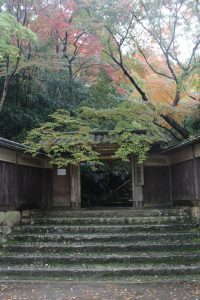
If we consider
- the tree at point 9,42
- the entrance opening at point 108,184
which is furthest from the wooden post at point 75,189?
the tree at point 9,42

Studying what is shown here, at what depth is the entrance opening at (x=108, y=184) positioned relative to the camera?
18688 millimetres

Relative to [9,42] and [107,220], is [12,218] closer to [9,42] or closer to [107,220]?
[107,220]

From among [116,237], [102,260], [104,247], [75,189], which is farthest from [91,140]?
Answer: [102,260]

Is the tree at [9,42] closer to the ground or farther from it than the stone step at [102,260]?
farther from it

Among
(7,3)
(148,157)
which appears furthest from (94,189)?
(7,3)

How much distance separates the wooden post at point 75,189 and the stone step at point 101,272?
5.08 metres

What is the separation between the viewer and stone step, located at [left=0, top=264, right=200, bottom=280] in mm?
8109

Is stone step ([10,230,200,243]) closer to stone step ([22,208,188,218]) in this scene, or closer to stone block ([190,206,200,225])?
stone block ([190,206,200,225])

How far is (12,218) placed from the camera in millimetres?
11180

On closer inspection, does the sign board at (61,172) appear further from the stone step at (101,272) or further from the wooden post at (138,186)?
the stone step at (101,272)

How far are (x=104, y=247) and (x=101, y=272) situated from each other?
1.26 meters

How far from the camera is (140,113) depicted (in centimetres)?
1235

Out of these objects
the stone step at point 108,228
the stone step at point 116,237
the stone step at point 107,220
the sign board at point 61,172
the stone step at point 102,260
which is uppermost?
the sign board at point 61,172

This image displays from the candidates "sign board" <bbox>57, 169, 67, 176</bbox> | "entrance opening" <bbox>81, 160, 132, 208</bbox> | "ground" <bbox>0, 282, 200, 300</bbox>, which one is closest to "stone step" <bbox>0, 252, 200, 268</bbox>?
"ground" <bbox>0, 282, 200, 300</bbox>
